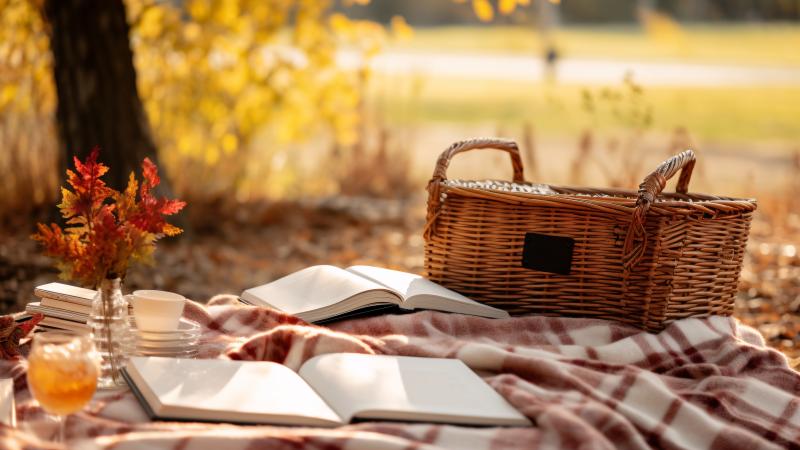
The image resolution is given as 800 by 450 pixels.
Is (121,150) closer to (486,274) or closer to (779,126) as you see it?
(486,274)

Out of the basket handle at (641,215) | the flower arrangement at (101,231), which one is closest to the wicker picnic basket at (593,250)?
the basket handle at (641,215)

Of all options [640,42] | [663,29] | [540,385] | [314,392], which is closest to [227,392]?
[314,392]

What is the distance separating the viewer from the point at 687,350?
248 cm

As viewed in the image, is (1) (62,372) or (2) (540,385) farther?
(2) (540,385)

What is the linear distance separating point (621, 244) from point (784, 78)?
2051 cm

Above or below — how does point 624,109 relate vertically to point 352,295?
below

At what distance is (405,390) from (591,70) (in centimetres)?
2017

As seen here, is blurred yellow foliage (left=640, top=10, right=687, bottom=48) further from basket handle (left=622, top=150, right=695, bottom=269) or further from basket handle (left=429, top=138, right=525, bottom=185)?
basket handle (left=622, top=150, right=695, bottom=269)

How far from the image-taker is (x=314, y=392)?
1986 millimetres

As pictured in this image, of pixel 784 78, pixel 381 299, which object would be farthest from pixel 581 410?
pixel 784 78

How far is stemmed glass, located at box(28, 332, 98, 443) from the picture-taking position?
5.17 ft

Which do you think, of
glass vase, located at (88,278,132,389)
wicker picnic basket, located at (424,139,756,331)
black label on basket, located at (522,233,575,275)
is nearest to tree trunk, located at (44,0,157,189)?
wicker picnic basket, located at (424,139,756,331)

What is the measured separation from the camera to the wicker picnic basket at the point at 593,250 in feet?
8.52

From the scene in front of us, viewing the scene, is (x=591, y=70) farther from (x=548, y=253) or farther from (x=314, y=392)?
(x=314, y=392)
